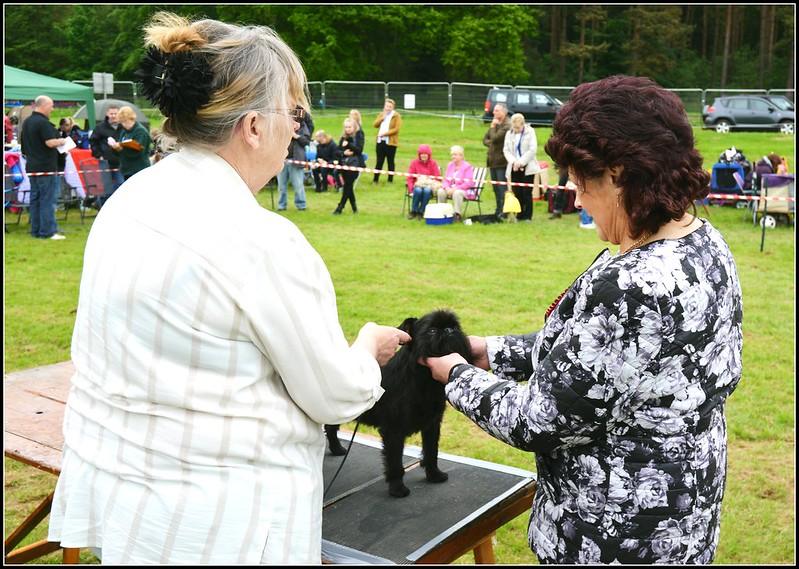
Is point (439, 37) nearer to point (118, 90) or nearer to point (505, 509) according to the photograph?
point (118, 90)

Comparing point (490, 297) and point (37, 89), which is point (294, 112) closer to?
point (490, 297)

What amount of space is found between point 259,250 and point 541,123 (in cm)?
2901

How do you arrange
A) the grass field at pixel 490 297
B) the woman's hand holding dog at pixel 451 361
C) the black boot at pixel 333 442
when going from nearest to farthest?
1. the woman's hand holding dog at pixel 451 361
2. the black boot at pixel 333 442
3. the grass field at pixel 490 297

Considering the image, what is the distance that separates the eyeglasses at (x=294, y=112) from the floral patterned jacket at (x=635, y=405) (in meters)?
0.77

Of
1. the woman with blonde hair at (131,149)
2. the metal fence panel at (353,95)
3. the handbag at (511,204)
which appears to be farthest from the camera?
the metal fence panel at (353,95)

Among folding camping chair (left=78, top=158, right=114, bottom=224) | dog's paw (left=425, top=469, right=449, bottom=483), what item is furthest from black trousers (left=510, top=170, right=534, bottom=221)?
dog's paw (left=425, top=469, right=449, bottom=483)

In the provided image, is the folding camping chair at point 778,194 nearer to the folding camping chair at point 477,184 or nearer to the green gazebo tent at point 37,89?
the folding camping chair at point 477,184

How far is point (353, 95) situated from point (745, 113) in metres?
16.2

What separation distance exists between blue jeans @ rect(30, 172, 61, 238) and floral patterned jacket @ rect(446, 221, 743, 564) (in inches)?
460

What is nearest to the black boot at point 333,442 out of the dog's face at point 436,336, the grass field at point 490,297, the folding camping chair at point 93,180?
the dog's face at point 436,336

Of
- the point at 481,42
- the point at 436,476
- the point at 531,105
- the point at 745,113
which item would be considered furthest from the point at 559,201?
the point at 481,42

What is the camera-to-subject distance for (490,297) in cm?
852

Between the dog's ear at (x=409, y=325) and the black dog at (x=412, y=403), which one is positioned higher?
the dog's ear at (x=409, y=325)

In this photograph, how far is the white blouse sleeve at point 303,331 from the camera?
5.11ft
